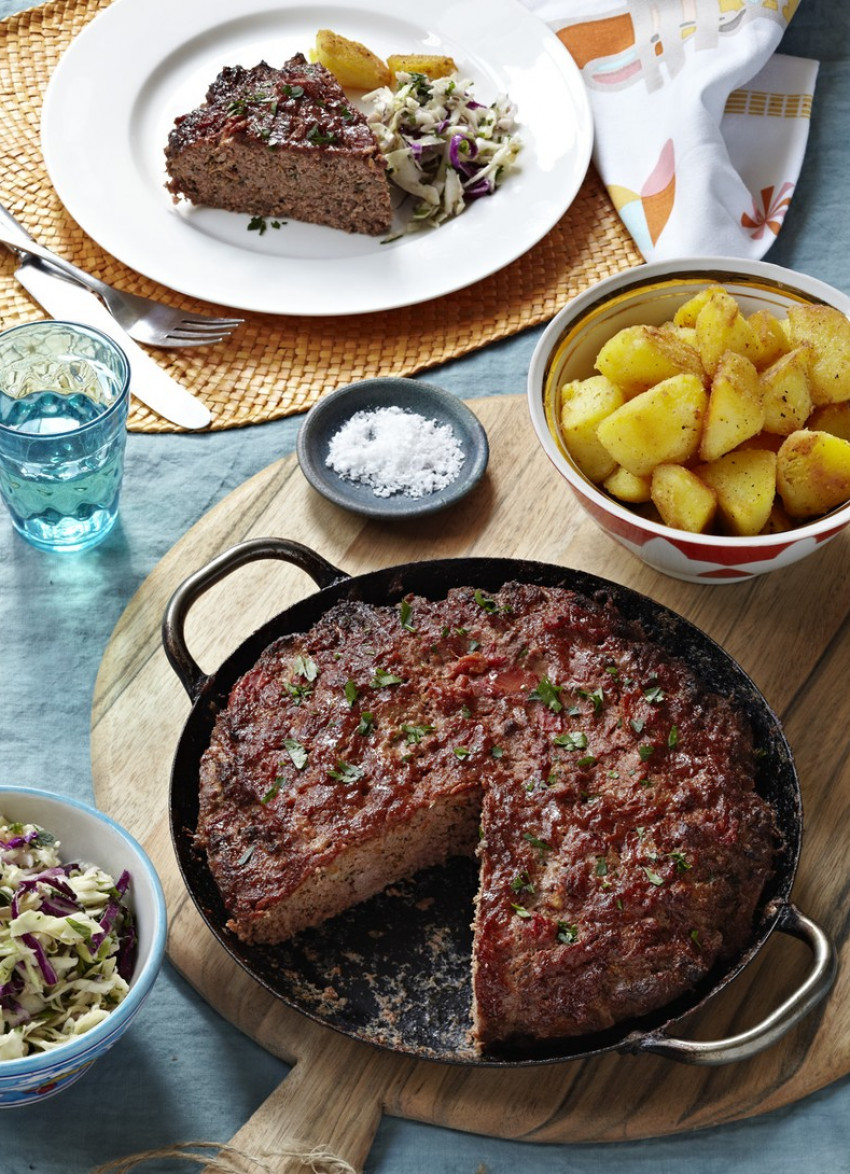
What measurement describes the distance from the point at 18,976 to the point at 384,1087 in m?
0.91

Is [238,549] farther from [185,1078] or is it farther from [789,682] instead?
[789,682]

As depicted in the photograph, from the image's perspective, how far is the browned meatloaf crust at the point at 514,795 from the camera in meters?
2.83

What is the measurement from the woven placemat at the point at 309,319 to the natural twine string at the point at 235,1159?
96.1 inches

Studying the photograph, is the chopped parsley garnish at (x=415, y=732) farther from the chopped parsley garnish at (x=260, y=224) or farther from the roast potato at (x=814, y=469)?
the chopped parsley garnish at (x=260, y=224)

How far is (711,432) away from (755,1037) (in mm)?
1500

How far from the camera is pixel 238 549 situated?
3459 mm

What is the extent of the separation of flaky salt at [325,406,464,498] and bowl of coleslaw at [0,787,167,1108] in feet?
4.85

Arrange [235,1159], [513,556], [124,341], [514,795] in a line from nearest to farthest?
[235,1159], [514,795], [513,556], [124,341]

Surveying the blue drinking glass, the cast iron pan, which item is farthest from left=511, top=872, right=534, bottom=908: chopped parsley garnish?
the blue drinking glass

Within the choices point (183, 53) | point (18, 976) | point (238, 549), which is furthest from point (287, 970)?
point (183, 53)

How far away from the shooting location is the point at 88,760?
12.2 ft

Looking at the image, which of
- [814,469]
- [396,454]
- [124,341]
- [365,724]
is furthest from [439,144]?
[365,724]

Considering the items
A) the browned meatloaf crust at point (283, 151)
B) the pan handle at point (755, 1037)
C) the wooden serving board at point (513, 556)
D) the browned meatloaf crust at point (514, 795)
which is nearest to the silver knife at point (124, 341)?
the wooden serving board at point (513, 556)

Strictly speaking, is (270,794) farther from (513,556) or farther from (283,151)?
(283,151)
